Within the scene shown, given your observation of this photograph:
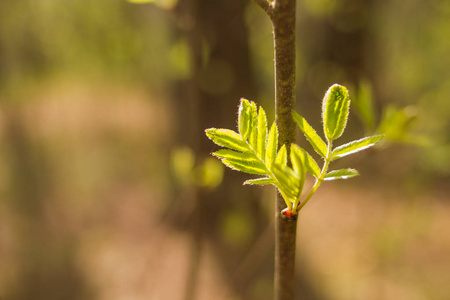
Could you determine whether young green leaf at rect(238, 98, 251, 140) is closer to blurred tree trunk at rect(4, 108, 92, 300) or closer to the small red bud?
the small red bud

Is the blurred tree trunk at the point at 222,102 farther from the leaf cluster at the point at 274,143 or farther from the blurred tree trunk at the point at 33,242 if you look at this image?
the blurred tree trunk at the point at 33,242


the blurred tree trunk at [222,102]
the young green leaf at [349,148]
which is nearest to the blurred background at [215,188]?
the blurred tree trunk at [222,102]

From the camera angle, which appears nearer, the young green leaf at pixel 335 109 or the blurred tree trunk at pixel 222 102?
the young green leaf at pixel 335 109

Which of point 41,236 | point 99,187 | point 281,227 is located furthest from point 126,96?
point 281,227

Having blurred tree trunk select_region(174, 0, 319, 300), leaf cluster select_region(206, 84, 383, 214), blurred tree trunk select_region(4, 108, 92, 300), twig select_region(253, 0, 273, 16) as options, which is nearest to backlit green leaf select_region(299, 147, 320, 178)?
leaf cluster select_region(206, 84, 383, 214)

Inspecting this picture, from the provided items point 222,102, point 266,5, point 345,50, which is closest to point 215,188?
point 222,102

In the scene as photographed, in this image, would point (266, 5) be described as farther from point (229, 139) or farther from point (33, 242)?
point (33, 242)
